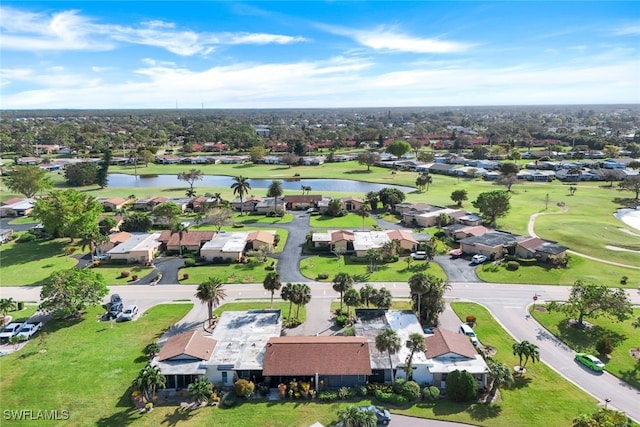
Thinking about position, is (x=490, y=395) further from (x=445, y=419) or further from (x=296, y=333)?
(x=296, y=333)

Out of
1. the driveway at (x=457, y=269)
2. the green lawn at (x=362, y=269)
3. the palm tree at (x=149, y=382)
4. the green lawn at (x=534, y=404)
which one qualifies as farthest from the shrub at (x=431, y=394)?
the driveway at (x=457, y=269)

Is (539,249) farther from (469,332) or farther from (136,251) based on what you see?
(136,251)

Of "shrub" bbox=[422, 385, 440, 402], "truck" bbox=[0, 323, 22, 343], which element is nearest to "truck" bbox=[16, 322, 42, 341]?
"truck" bbox=[0, 323, 22, 343]

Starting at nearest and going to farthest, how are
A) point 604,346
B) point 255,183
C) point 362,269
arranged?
1. point 604,346
2. point 362,269
3. point 255,183

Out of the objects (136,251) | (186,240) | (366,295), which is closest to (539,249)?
(366,295)

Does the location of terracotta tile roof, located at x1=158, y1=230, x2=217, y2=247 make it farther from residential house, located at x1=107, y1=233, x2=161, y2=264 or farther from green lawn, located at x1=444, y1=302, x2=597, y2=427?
green lawn, located at x1=444, y1=302, x2=597, y2=427

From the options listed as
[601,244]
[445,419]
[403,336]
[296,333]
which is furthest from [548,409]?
[601,244]
